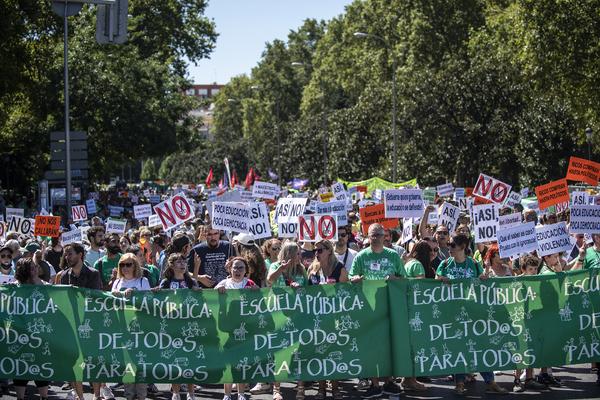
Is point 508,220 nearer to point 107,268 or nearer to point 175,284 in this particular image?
point 107,268

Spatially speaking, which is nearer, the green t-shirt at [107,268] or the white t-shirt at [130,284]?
the white t-shirt at [130,284]

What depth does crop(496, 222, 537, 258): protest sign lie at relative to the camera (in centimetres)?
1210

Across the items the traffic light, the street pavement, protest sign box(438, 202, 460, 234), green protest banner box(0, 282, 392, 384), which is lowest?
the street pavement

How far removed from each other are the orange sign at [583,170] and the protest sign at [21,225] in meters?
9.10

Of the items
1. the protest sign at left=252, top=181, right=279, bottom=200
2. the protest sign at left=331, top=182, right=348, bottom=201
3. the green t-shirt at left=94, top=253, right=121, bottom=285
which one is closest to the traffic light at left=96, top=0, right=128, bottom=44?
the green t-shirt at left=94, top=253, right=121, bottom=285

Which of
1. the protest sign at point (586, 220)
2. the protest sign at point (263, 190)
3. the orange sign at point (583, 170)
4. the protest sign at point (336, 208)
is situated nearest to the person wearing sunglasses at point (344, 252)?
the protest sign at point (586, 220)

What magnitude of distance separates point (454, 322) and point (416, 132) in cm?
3749

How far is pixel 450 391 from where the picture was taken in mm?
11375

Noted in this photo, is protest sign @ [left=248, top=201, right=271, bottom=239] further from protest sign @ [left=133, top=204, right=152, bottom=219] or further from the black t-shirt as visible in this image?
protest sign @ [left=133, top=204, right=152, bottom=219]

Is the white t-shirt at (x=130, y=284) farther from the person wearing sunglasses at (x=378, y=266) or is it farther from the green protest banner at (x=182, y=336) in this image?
the person wearing sunglasses at (x=378, y=266)

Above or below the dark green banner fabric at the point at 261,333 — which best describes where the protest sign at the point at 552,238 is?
above

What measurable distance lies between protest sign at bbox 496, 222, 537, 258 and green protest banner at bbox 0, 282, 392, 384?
93.7 inches

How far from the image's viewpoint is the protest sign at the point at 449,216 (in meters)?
16.6

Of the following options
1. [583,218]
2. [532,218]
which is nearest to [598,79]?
[532,218]
